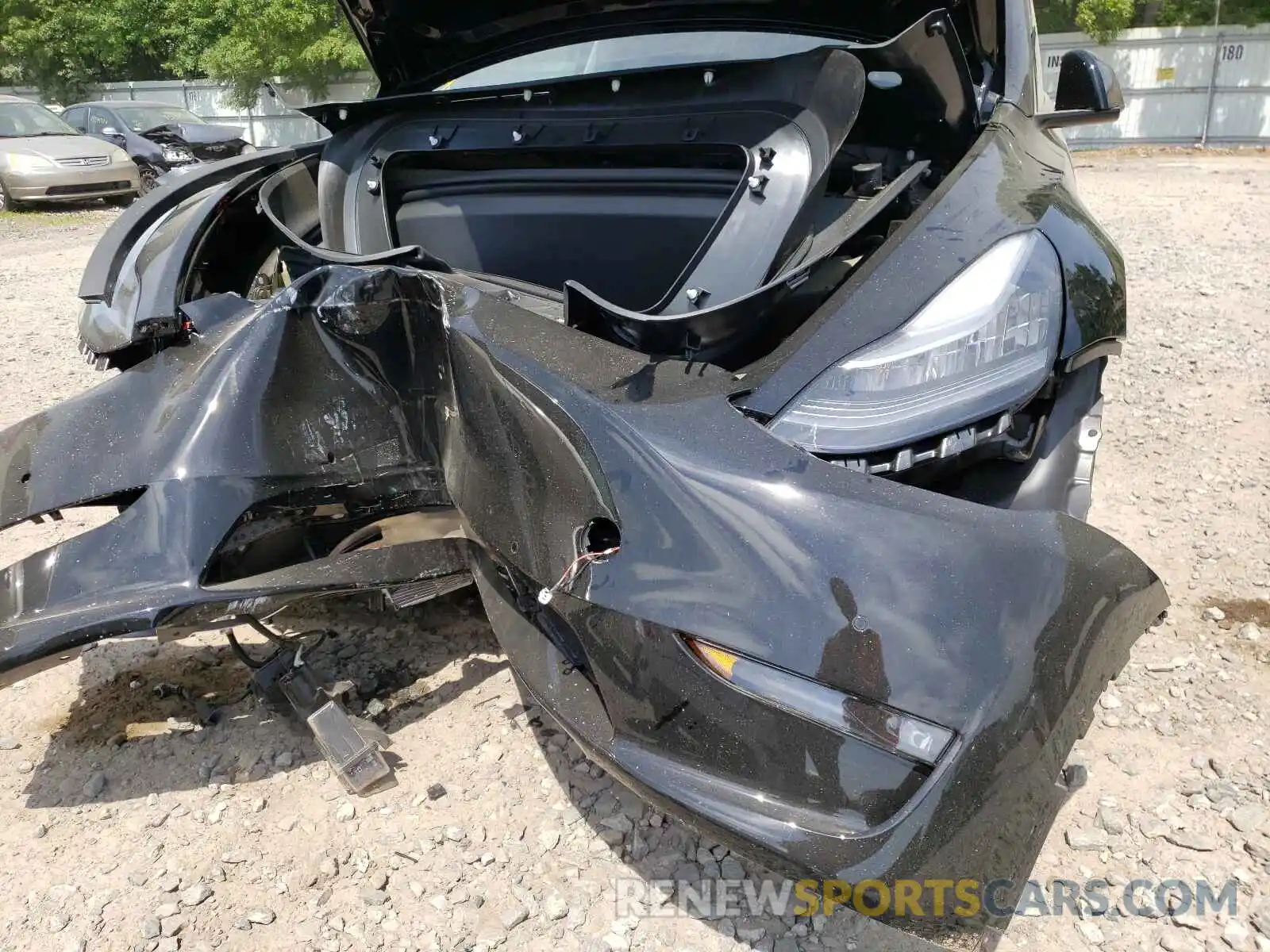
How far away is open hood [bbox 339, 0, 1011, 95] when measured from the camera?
2383mm

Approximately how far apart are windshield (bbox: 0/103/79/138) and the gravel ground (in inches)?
477

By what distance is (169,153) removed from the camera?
11.8 meters

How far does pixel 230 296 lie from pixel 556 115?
95 centimetres

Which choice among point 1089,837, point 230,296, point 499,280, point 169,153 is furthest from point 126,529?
point 169,153

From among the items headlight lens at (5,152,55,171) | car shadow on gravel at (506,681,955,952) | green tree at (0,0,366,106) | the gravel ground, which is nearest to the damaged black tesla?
the gravel ground

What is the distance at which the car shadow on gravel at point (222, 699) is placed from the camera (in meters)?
2.16

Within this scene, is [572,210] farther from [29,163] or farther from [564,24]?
[29,163]

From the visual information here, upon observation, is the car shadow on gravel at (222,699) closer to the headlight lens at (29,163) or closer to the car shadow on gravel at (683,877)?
the car shadow on gravel at (683,877)

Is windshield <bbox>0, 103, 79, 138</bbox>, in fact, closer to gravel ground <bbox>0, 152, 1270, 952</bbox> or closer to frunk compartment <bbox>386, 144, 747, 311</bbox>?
gravel ground <bbox>0, 152, 1270, 952</bbox>

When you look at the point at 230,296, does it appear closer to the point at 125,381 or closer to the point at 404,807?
the point at 125,381

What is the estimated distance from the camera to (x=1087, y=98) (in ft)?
8.18

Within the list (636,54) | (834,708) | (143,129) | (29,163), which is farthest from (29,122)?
(834,708)

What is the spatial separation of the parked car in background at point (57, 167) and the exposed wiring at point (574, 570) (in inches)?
519

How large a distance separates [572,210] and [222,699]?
1.55m
